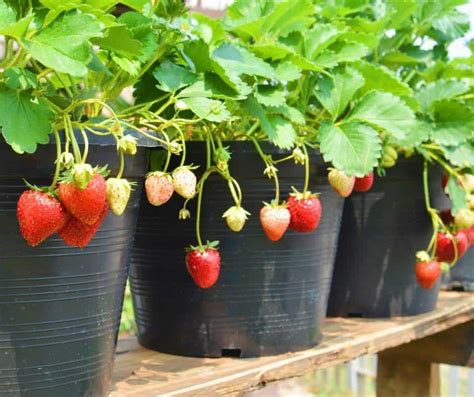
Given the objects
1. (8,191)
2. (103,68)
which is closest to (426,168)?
(103,68)

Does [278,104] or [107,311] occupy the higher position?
[278,104]

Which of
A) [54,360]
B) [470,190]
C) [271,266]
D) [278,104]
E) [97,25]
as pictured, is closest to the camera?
[97,25]

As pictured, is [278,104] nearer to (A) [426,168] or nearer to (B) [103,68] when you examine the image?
(B) [103,68]

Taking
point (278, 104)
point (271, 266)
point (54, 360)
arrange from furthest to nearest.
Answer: point (271, 266), point (278, 104), point (54, 360)

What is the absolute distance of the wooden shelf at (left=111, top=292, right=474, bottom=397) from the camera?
1138mm

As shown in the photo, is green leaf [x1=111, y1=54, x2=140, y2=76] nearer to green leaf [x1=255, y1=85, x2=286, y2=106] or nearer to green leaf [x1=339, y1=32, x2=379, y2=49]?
green leaf [x1=255, y1=85, x2=286, y2=106]

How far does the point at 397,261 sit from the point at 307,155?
21.5 inches

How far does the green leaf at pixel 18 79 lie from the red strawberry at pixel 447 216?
3.43ft

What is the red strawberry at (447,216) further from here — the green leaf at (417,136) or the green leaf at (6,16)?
the green leaf at (6,16)

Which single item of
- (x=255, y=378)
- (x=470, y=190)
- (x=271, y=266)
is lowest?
(x=255, y=378)

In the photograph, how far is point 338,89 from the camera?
1380 mm

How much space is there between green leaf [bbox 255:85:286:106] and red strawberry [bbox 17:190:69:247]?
16.7 inches

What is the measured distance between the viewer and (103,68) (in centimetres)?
101

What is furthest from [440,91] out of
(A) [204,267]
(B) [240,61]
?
(A) [204,267]
